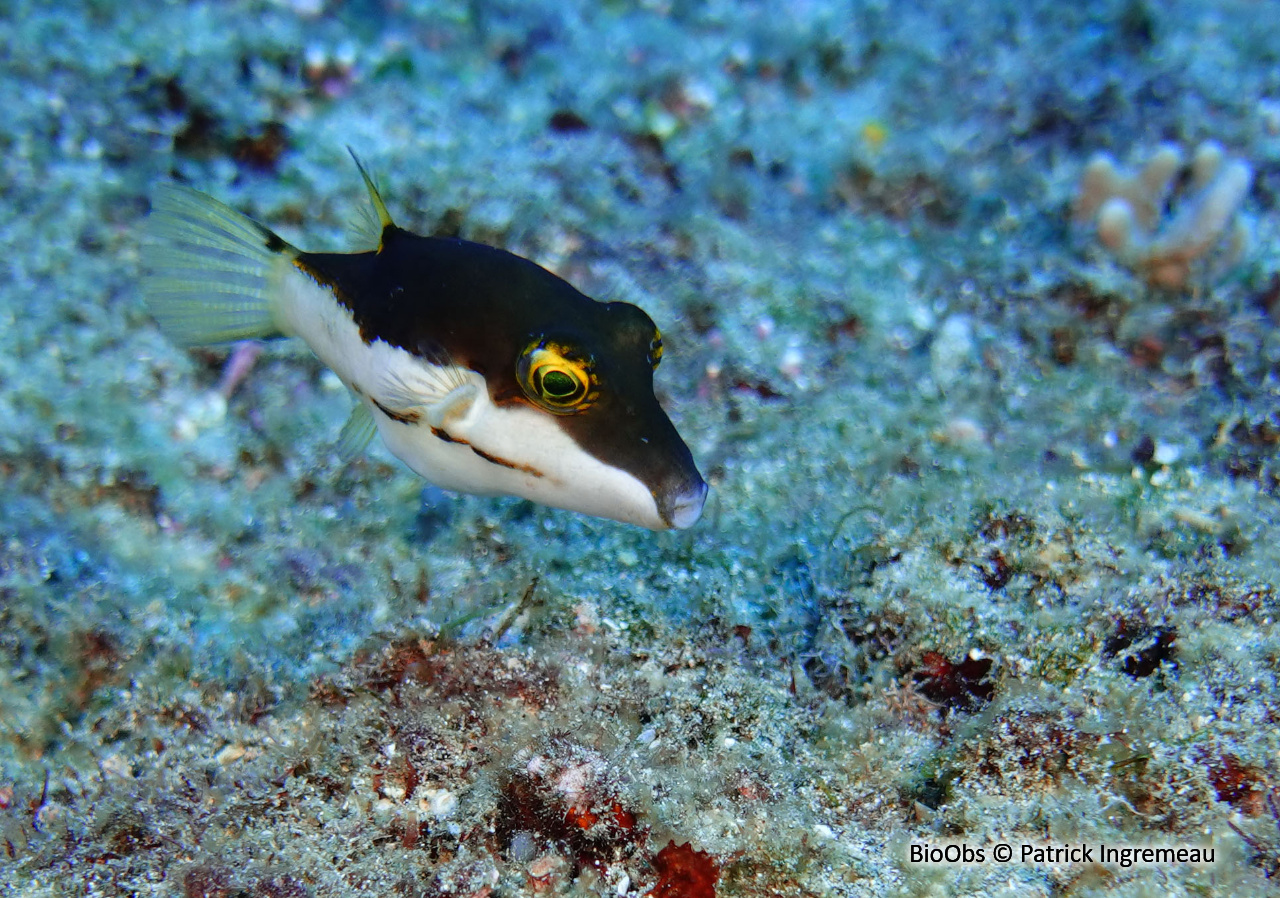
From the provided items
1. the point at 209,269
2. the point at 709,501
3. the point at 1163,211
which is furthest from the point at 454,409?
the point at 1163,211

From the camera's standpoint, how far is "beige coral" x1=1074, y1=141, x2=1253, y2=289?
4109 millimetres

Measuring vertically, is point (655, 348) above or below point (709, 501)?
below

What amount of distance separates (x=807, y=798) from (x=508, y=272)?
1.79m

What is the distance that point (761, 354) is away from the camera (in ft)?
A: 13.1

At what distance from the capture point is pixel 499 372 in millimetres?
2127

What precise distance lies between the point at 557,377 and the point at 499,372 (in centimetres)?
22

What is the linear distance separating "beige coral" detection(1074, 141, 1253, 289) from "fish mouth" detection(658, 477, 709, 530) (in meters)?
3.58

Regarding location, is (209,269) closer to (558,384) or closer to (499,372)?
(499,372)

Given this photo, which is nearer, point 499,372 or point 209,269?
point 499,372

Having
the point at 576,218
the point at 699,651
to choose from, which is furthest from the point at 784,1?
the point at 699,651

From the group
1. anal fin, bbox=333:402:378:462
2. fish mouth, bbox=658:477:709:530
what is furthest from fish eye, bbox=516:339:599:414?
anal fin, bbox=333:402:378:462

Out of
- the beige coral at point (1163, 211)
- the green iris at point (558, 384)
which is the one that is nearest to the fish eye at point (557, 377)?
the green iris at point (558, 384)

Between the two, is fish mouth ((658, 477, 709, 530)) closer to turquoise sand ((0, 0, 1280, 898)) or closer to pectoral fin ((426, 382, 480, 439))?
pectoral fin ((426, 382, 480, 439))

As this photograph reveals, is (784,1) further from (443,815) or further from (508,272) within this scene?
(443,815)
